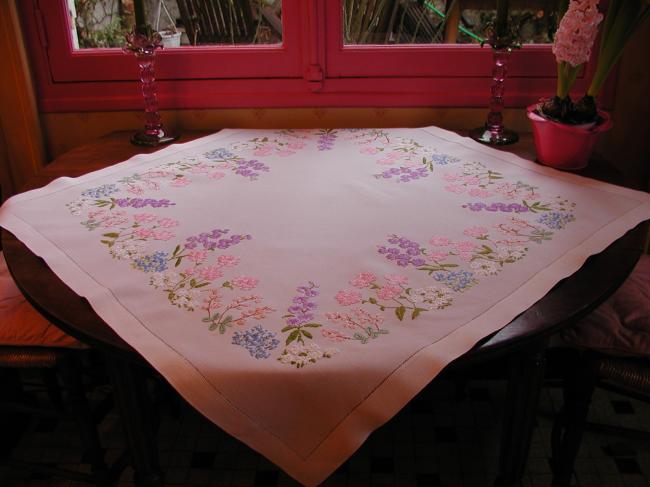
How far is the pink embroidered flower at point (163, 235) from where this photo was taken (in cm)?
131

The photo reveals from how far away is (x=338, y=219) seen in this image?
1.38 metres

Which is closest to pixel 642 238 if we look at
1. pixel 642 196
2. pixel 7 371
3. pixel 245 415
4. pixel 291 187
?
pixel 642 196

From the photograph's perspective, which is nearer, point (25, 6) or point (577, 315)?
point (577, 315)

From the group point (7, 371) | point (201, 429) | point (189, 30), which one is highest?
point (189, 30)

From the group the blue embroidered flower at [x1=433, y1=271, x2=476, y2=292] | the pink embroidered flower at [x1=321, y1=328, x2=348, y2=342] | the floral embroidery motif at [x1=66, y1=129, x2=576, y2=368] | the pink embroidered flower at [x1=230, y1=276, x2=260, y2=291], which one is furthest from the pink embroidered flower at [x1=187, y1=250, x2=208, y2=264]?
the blue embroidered flower at [x1=433, y1=271, x2=476, y2=292]

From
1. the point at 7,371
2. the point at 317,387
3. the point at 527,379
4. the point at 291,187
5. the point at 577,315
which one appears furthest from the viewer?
the point at 7,371

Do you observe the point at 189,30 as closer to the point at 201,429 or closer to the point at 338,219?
the point at 338,219

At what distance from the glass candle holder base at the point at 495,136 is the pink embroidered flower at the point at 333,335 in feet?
3.32

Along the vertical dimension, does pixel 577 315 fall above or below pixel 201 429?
above

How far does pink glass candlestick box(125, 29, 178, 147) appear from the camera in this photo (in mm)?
1790

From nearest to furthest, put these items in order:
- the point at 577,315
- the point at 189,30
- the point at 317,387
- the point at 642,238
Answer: the point at 317,387 → the point at 577,315 → the point at 642,238 → the point at 189,30

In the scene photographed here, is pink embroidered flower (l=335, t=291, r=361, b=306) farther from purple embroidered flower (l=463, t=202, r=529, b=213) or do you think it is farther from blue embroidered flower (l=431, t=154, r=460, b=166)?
blue embroidered flower (l=431, t=154, r=460, b=166)

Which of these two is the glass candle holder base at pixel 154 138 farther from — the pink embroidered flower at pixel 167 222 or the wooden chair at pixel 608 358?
the wooden chair at pixel 608 358

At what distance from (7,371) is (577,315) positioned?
1.61 metres
